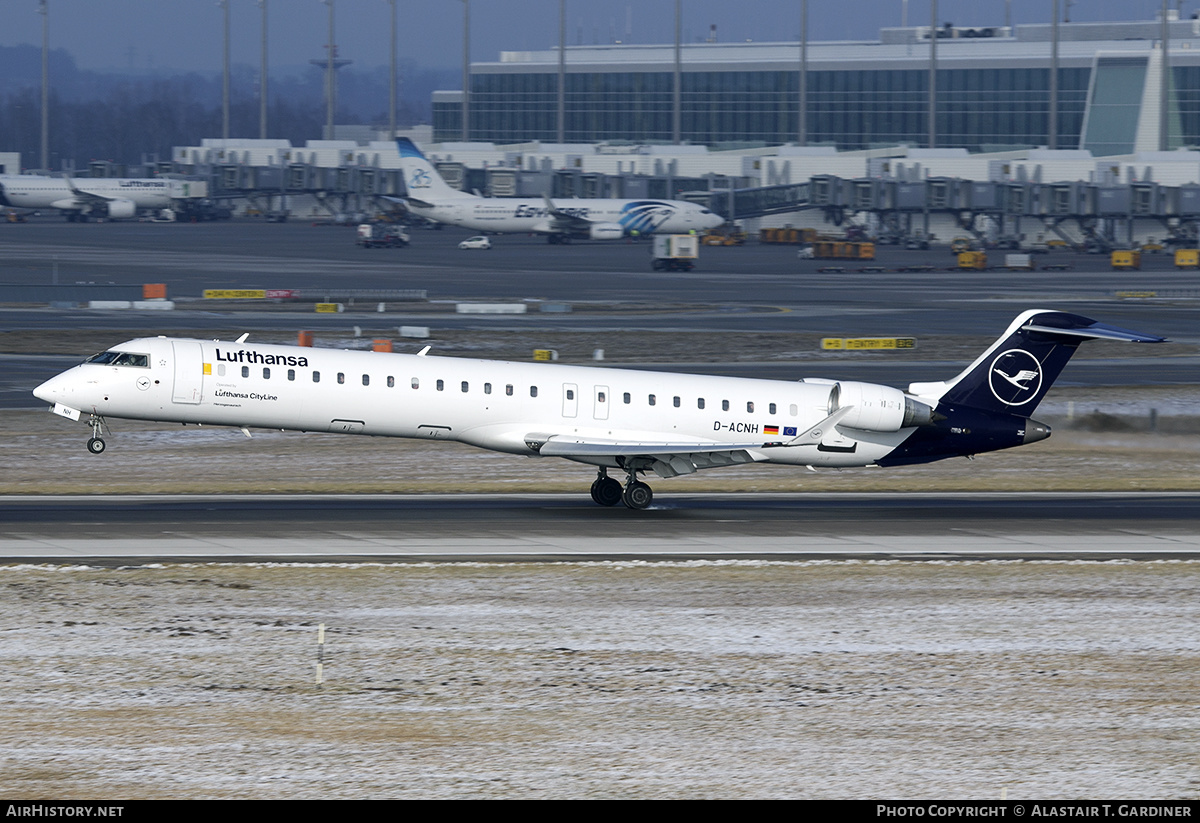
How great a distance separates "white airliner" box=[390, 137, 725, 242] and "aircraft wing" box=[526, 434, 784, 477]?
111 meters

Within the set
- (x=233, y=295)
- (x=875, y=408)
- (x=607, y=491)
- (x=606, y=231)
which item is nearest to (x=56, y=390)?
(x=607, y=491)

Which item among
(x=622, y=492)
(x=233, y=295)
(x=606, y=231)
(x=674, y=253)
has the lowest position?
(x=622, y=492)

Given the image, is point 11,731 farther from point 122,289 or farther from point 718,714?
point 122,289

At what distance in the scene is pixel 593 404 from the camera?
37.5m

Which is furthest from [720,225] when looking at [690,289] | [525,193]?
[690,289]

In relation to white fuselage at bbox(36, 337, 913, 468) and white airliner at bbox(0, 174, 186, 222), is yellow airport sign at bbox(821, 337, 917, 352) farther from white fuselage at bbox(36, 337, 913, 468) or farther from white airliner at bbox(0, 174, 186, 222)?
white airliner at bbox(0, 174, 186, 222)

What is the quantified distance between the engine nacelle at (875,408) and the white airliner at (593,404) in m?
0.03

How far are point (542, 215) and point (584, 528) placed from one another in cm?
11488

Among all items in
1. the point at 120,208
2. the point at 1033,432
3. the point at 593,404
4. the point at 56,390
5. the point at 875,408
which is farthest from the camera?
the point at 120,208

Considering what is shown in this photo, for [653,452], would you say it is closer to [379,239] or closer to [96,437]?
[96,437]

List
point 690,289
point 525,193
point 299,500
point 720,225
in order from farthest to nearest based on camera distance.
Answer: point 525,193, point 720,225, point 690,289, point 299,500

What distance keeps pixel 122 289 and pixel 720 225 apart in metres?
78.1

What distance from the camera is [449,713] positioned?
20.8 m

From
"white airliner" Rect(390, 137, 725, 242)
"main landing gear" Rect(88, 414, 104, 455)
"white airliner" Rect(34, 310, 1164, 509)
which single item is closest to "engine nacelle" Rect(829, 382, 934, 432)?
"white airliner" Rect(34, 310, 1164, 509)
